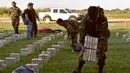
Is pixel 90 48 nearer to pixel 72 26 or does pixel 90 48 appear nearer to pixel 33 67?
pixel 33 67

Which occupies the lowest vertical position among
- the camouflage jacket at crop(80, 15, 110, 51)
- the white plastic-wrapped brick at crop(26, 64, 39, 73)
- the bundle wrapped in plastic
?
the white plastic-wrapped brick at crop(26, 64, 39, 73)

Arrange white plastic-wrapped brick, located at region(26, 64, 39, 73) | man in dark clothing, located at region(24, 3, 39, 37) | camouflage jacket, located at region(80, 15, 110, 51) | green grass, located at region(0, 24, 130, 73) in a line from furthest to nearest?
1. man in dark clothing, located at region(24, 3, 39, 37)
2. green grass, located at region(0, 24, 130, 73)
3. white plastic-wrapped brick, located at region(26, 64, 39, 73)
4. camouflage jacket, located at region(80, 15, 110, 51)

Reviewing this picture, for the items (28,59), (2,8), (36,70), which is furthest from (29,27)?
(2,8)

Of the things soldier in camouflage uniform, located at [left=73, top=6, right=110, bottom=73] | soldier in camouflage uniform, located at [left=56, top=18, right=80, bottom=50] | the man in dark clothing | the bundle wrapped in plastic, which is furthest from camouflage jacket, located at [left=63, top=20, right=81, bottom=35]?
the man in dark clothing

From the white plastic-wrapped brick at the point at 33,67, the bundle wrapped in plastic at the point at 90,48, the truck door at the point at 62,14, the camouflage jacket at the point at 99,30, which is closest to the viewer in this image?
the camouflage jacket at the point at 99,30

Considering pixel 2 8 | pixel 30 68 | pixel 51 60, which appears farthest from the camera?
pixel 2 8

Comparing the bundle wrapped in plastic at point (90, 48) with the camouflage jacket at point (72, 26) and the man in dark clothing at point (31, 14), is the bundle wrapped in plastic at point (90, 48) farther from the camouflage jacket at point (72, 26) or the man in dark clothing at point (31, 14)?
the man in dark clothing at point (31, 14)

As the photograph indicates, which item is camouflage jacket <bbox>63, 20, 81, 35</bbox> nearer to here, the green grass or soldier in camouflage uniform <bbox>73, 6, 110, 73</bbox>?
the green grass

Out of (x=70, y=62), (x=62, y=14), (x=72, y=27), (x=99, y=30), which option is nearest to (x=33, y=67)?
(x=99, y=30)

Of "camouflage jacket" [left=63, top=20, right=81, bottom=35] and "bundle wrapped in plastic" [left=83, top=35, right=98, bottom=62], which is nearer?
"bundle wrapped in plastic" [left=83, top=35, right=98, bottom=62]

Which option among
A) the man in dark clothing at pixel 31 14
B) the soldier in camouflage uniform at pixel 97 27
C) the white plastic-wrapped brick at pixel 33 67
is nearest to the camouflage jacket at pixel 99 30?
the soldier in camouflage uniform at pixel 97 27

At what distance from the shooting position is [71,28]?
14.4 m

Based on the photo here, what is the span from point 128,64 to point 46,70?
2387mm

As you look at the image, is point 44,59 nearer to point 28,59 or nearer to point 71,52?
point 28,59
